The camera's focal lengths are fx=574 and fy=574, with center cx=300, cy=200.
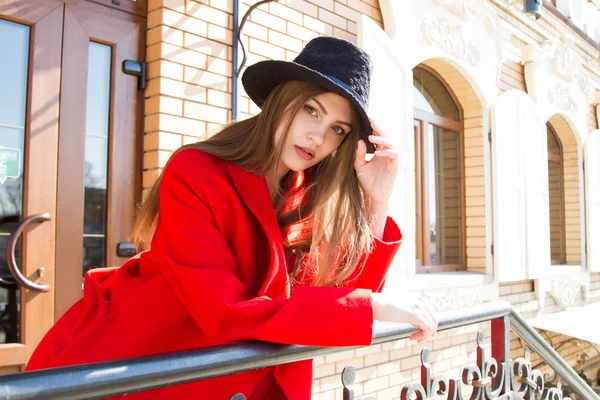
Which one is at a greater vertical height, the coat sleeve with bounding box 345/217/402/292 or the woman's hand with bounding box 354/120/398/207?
the woman's hand with bounding box 354/120/398/207

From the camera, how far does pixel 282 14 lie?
11.1 ft

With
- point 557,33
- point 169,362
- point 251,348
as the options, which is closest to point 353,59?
point 251,348

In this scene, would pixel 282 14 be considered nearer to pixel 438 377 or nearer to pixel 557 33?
pixel 438 377

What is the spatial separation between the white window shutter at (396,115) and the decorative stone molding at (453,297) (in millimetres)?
441

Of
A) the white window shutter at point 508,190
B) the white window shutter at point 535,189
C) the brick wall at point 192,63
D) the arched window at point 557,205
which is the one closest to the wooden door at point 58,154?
the brick wall at point 192,63

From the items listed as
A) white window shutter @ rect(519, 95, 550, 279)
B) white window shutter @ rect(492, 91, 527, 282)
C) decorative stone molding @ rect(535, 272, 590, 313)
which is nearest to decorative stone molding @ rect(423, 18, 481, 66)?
white window shutter @ rect(492, 91, 527, 282)

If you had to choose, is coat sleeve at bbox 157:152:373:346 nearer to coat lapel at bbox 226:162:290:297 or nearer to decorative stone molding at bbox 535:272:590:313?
coat lapel at bbox 226:162:290:297

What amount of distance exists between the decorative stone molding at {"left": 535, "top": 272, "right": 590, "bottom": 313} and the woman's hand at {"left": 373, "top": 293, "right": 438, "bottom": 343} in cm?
499

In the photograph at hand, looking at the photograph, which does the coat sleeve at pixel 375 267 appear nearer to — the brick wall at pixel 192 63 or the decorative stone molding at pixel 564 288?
the brick wall at pixel 192 63

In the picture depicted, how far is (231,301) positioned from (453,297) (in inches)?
149

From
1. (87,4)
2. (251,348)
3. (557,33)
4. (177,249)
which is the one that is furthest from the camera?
(557,33)

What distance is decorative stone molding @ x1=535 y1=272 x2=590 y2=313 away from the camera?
589 centimetres

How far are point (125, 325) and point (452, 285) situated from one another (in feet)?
12.3

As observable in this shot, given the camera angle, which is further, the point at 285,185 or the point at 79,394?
the point at 285,185
